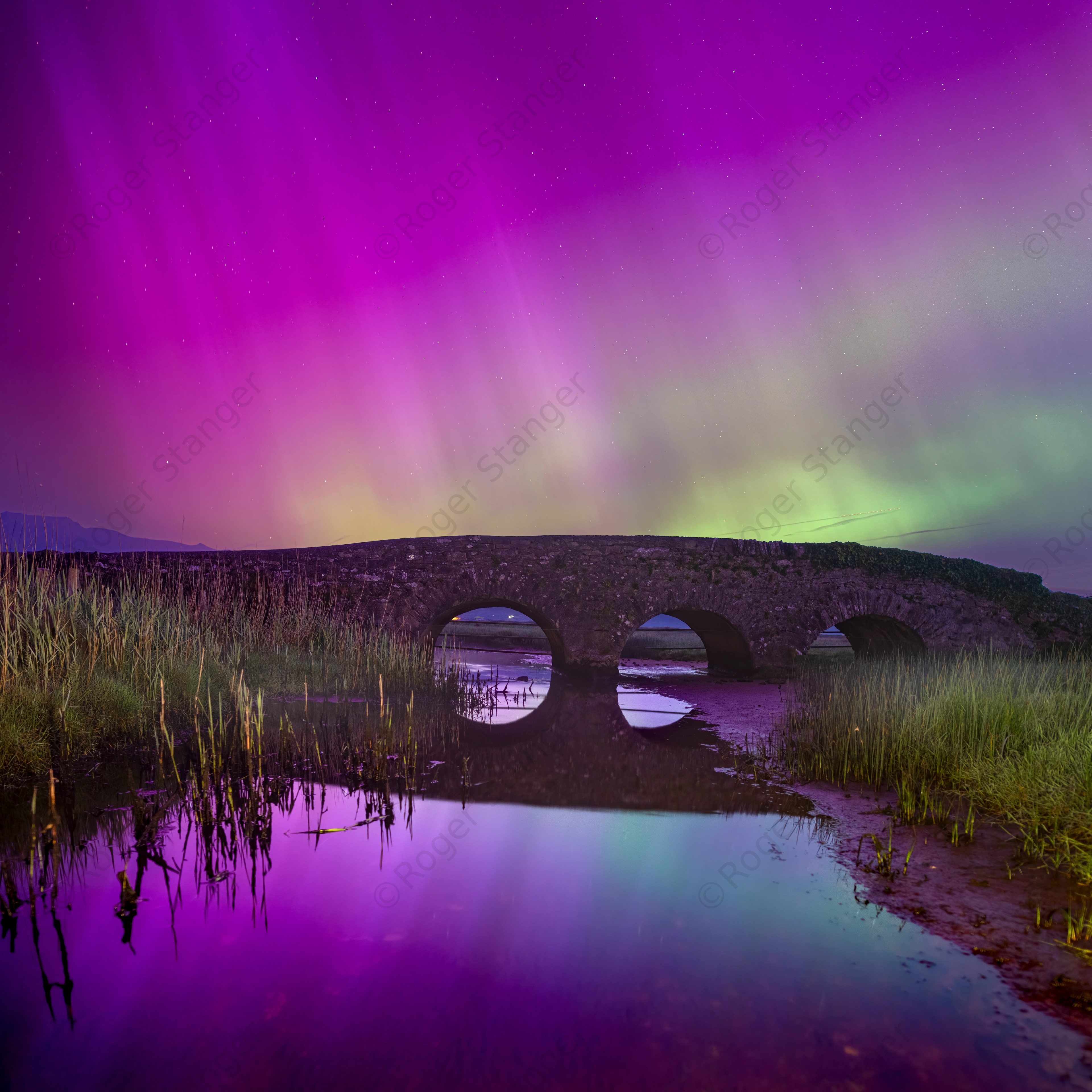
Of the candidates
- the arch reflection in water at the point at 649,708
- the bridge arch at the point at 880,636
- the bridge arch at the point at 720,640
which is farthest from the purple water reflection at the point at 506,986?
the bridge arch at the point at 880,636

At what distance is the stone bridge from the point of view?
1398cm

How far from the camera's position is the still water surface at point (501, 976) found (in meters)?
2.22

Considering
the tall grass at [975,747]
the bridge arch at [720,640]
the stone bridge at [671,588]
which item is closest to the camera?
the tall grass at [975,747]

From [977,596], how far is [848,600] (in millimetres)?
3345

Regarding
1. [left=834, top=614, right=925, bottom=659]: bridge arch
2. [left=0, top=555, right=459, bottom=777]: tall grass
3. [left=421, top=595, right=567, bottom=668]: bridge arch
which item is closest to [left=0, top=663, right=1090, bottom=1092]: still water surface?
[left=0, top=555, right=459, bottom=777]: tall grass

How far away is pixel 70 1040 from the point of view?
7.66 feet

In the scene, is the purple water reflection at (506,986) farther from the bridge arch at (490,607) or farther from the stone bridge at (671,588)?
the stone bridge at (671,588)

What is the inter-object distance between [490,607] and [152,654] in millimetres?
7136

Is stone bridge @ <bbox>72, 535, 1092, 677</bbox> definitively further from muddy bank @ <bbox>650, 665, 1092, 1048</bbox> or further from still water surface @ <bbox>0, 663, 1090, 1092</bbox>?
still water surface @ <bbox>0, 663, 1090, 1092</bbox>

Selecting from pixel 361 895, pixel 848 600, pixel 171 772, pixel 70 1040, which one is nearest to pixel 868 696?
pixel 361 895

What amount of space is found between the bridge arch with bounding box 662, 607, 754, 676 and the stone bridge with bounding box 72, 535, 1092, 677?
0.06 metres

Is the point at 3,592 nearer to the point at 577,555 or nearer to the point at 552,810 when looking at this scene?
the point at 552,810

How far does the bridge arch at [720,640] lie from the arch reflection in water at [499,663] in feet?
12.3

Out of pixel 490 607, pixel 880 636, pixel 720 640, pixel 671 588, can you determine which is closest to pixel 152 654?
pixel 490 607
